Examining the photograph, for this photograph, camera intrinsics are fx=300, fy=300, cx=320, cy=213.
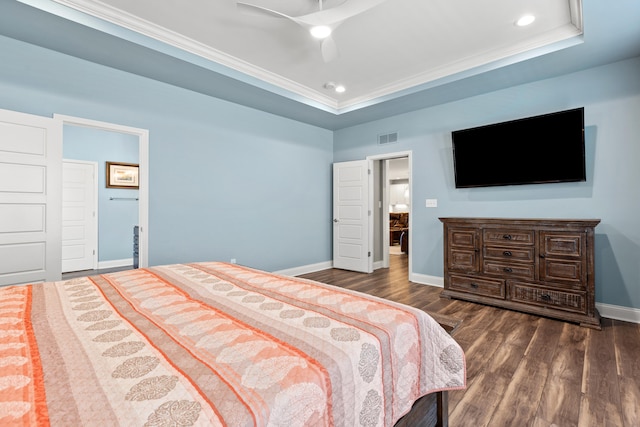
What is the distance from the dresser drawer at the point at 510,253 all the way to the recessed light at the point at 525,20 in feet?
7.33

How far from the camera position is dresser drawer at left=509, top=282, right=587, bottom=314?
9.72 ft

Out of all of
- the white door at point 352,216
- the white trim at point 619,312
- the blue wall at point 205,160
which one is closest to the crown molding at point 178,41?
the blue wall at point 205,160

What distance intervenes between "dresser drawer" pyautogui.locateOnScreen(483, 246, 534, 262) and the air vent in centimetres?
228

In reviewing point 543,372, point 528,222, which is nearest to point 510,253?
point 528,222

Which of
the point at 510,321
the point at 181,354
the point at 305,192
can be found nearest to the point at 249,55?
the point at 305,192

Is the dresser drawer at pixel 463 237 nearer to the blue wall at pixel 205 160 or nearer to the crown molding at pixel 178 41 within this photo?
the blue wall at pixel 205 160

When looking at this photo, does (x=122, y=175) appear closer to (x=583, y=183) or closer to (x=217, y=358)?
(x=217, y=358)

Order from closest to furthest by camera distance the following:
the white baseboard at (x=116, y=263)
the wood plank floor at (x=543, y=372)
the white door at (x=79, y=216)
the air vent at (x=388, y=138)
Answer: the wood plank floor at (x=543, y=372), the air vent at (x=388, y=138), the white door at (x=79, y=216), the white baseboard at (x=116, y=263)

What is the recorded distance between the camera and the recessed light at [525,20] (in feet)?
9.00

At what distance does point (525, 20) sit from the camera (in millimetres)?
2783

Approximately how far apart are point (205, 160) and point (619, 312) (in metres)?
5.07

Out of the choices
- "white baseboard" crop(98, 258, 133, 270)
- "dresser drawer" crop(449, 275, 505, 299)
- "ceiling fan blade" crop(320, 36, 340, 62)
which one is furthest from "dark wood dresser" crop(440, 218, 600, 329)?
"white baseboard" crop(98, 258, 133, 270)

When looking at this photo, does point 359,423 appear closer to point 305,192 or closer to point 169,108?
point 169,108

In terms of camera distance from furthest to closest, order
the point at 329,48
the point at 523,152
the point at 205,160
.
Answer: the point at 205,160
the point at 523,152
the point at 329,48
